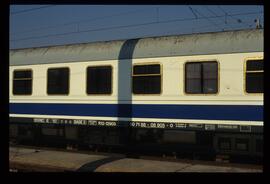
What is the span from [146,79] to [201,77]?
1681 millimetres

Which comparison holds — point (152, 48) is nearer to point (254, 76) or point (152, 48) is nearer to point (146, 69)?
point (146, 69)

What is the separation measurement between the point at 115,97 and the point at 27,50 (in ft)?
15.7

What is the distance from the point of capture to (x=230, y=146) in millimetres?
10984

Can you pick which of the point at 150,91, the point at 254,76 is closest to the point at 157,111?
the point at 150,91

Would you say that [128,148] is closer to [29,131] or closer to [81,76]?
[81,76]

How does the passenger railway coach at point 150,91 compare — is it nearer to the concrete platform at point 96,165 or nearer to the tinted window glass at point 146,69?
the tinted window glass at point 146,69

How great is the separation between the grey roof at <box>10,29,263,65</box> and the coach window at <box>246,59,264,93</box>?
39 cm

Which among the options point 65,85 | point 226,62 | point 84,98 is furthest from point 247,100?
point 65,85

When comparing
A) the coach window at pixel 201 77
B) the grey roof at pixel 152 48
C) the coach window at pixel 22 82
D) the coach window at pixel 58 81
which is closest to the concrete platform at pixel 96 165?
the coach window at pixel 201 77

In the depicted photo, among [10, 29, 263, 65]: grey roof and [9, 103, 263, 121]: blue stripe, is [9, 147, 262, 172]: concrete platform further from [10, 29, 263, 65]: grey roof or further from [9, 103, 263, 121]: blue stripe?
[10, 29, 263, 65]: grey roof

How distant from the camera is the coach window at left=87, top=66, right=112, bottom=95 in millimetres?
12844

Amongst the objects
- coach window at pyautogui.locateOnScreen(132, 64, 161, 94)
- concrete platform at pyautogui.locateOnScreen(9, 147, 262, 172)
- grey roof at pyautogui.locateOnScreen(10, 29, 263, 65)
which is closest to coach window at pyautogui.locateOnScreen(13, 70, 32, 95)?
grey roof at pyautogui.locateOnScreen(10, 29, 263, 65)

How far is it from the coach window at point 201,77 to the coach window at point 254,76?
876mm

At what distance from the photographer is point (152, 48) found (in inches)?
484
